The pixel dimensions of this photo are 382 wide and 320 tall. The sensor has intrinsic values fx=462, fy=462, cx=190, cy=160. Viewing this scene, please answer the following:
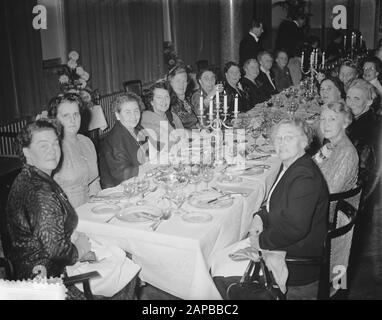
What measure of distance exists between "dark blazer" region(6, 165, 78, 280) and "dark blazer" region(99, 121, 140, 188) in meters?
1.10

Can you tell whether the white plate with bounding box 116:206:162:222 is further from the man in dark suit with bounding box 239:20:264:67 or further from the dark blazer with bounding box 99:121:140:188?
the man in dark suit with bounding box 239:20:264:67

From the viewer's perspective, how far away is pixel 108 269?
218 cm

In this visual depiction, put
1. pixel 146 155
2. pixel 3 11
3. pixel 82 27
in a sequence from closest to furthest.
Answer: pixel 146 155 → pixel 3 11 → pixel 82 27

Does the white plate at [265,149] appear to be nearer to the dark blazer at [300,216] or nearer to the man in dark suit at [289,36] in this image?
the dark blazer at [300,216]

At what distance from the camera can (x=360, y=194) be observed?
2320mm

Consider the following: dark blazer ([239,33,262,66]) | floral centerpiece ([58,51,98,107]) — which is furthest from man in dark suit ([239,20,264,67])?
floral centerpiece ([58,51,98,107])

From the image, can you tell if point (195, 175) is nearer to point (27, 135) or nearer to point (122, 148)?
point (122, 148)

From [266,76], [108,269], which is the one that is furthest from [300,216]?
[266,76]

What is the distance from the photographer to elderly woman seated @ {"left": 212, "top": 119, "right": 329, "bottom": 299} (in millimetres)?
2158

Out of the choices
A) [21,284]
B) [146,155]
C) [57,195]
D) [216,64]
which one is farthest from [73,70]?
[216,64]

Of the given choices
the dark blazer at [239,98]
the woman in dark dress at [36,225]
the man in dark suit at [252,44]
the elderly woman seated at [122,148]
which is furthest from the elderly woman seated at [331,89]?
the man in dark suit at [252,44]

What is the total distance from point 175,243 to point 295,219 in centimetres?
57
